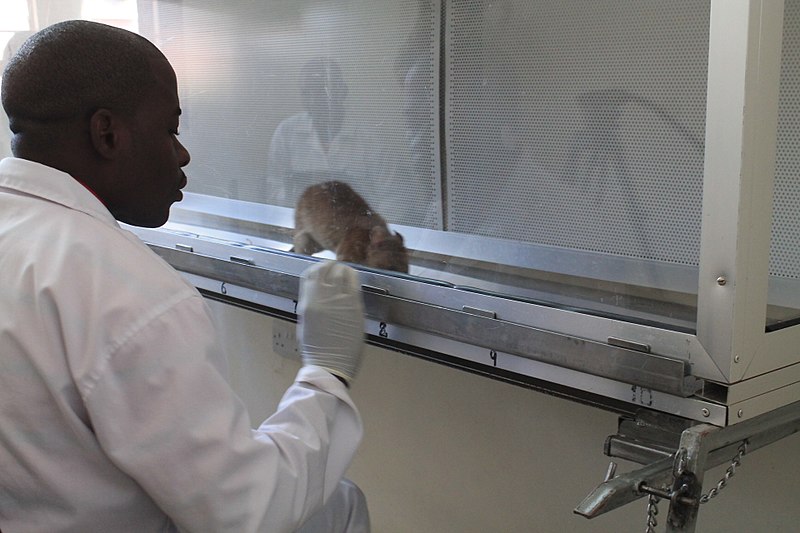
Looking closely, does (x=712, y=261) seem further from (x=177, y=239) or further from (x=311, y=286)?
(x=177, y=239)

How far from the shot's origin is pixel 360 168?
1679mm

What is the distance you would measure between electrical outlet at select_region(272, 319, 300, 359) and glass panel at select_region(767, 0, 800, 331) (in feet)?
4.36

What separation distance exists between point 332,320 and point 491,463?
2.04 feet

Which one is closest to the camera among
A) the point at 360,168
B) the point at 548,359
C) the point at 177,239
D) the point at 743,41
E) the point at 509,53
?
the point at 743,41

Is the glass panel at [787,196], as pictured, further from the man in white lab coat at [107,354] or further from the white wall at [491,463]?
the man in white lab coat at [107,354]

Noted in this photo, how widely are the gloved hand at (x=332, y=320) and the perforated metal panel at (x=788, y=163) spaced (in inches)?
25.4

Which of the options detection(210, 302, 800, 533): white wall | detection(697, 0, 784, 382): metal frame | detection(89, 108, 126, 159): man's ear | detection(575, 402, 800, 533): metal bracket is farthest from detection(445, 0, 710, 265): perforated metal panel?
detection(89, 108, 126, 159): man's ear

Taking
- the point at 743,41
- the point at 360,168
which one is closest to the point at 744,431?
the point at 743,41

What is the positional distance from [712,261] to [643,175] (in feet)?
0.76

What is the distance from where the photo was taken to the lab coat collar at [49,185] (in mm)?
1103

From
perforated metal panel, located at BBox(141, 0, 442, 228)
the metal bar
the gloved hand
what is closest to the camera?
the metal bar

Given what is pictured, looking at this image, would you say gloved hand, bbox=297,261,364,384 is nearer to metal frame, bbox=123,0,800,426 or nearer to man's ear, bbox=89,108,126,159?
metal frame, bbox=123,0,800,426

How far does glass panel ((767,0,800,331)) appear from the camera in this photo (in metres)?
1.06

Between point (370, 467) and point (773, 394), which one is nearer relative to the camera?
point (773, 394)
